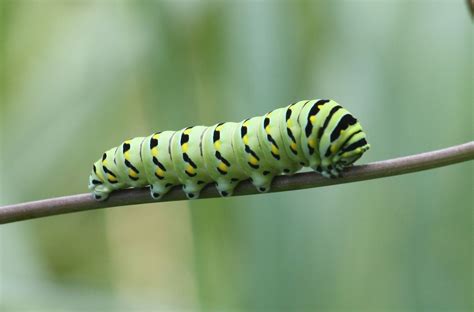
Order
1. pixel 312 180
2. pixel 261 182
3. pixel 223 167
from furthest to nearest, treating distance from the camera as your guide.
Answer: pixel 223 167 < pixel 261 182 < pixel 312 180

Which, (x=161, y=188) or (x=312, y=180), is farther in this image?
(x=161, y=188)

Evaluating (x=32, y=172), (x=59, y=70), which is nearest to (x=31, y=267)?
(x=32, y=172)

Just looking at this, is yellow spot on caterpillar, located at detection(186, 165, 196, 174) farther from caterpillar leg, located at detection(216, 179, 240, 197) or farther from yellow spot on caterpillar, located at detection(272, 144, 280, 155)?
yellow spot on caterpillar, located at detection(272, 144, 280, 155)

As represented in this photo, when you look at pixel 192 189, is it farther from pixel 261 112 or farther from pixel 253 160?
pixel 261 112

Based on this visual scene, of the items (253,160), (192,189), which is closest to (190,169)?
(192,189)

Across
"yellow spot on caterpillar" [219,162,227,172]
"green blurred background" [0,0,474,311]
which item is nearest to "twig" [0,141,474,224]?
"yellow spot on caterpillar" [219,162,227,172]

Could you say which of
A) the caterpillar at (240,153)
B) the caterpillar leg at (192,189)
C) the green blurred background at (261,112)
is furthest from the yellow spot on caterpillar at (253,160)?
the green blurred background at (261,112)
